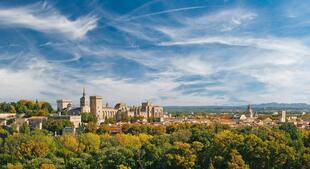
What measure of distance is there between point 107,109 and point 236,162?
66.9 metres

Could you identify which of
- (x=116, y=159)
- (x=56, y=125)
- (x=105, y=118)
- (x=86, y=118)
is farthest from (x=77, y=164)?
(x=105, y=118)

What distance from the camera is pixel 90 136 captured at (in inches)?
1874

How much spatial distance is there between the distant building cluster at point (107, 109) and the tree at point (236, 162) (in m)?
55.4

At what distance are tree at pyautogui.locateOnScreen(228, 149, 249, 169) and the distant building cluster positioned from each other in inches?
2182

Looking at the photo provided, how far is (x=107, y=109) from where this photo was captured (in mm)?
96312

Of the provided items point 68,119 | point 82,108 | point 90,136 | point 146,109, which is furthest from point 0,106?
point 90,136

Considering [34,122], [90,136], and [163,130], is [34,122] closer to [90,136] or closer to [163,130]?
[163,130]

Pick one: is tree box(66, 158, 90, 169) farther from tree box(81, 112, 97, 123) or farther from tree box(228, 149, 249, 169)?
tree box(81, 112, 97, 123)

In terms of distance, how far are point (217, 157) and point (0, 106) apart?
62.0 metres

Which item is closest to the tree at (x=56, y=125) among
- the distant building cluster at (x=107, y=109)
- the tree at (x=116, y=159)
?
the distant building cluster at (x=107, y=109)

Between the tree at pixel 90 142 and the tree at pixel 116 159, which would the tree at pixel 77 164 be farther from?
the tree at pixel 90 142

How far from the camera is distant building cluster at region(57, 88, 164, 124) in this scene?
90.5 metres

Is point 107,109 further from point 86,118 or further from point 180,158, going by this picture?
point 180,158

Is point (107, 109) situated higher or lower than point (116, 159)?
higher
